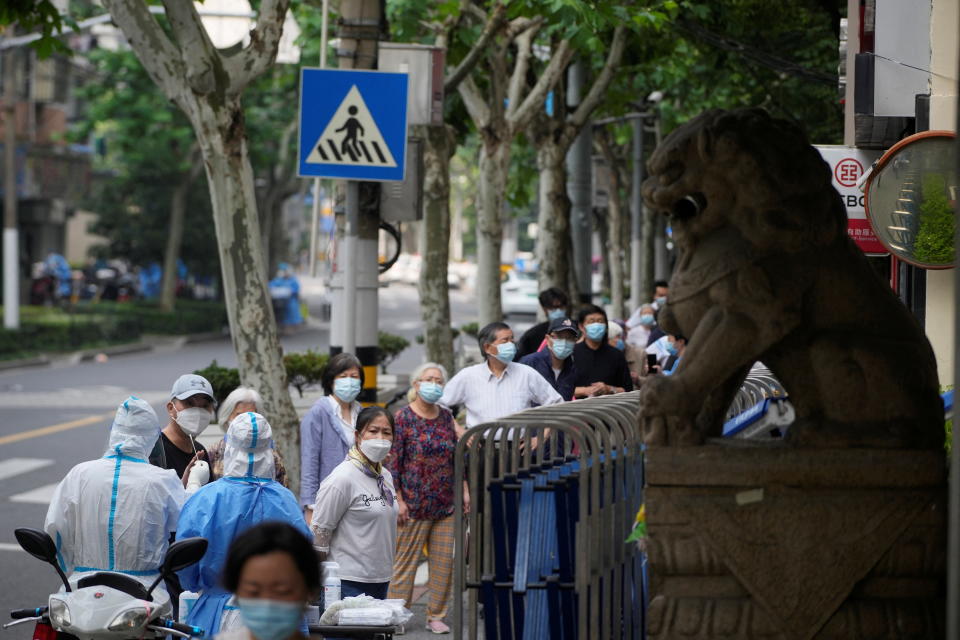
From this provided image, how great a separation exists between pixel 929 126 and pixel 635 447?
4798 millimetres

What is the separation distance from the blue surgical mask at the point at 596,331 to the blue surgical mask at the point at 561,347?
0.17 metres

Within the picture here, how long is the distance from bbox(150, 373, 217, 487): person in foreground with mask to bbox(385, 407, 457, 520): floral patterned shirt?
1489 millimetres

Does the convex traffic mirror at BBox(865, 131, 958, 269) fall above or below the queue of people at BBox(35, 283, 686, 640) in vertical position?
above

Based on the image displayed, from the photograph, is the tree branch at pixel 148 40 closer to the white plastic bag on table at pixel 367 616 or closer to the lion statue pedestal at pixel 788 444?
the white plastic bag on table at pixel 367 616

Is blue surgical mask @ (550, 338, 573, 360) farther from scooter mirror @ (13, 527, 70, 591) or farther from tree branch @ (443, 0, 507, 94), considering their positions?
scooter mirror @ (13, 527, 70, 591)

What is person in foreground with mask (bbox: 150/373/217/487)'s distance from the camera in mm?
8000

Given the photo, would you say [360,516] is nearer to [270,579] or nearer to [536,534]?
[536,534]

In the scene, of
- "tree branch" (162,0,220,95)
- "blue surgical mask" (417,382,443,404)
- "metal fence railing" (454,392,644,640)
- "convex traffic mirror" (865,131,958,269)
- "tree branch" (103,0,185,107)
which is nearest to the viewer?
"metal fence railing" (454,392,644,640)

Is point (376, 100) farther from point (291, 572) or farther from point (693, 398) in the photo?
Result: point (291, 572)

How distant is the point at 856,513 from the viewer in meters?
4.93

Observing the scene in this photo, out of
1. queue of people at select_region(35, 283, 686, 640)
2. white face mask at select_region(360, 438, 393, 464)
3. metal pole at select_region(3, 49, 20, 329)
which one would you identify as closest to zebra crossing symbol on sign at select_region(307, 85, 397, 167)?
queue of people at select_region(35, 283, 686, 640)

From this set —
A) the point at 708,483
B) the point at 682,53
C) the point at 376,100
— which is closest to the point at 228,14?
the point at 682,53

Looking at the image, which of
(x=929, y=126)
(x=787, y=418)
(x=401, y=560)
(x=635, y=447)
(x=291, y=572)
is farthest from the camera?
(x=929, y=126)

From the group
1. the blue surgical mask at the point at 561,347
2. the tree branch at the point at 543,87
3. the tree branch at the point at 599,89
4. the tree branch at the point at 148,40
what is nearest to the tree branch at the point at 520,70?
the tree branch at the point at 543,87
